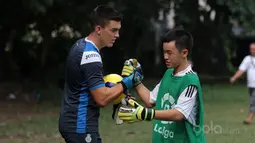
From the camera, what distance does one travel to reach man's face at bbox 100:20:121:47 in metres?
4.12

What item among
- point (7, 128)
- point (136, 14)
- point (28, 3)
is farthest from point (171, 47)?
point (136, 14)

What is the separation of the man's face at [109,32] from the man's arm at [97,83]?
18 centimetres

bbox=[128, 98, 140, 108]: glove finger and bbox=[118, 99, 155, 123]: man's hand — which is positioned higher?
bbox=[128, 98, 140, 108]: glove finger

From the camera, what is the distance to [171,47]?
4.13 meters

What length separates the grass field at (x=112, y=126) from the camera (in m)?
9.27

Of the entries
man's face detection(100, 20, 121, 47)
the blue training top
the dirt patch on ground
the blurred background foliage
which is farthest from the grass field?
man's face detection(100, 20, 121, 47)

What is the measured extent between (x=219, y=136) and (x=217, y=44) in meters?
16.7

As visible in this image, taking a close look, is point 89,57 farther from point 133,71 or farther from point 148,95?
point 148,95

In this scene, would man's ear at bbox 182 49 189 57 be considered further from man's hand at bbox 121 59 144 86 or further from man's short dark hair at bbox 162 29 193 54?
man's hand at bbox 121 59 144 86

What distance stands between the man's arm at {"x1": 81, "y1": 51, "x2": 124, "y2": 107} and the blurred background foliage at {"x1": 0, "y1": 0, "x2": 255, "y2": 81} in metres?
9.24

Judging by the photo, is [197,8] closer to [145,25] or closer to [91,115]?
[145,25]

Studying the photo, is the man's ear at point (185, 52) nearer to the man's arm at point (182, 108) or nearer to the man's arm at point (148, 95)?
the man's arm at point (182, 108)

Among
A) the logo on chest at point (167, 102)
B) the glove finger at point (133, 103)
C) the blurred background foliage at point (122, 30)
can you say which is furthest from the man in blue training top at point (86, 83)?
the blurred background foliage at point (122, 30)

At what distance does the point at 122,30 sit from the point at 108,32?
16867 millimetres
